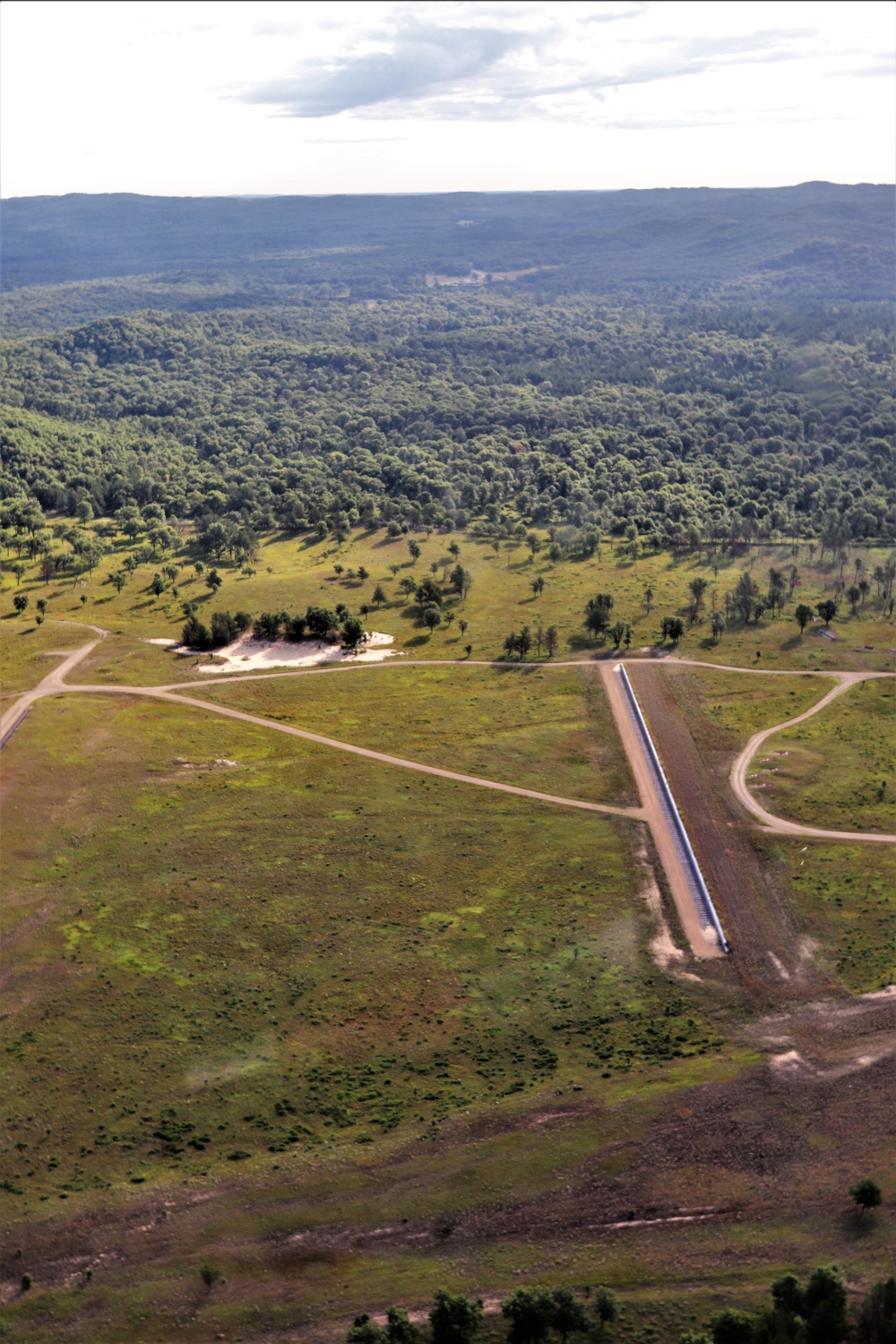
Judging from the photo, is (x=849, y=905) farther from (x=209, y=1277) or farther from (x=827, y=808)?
(x=209, y=1277)

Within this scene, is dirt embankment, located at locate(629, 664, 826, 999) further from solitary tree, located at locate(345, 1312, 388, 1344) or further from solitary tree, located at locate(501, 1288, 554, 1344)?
solitary tree, located at locate(345, 1312, 388, 1344)

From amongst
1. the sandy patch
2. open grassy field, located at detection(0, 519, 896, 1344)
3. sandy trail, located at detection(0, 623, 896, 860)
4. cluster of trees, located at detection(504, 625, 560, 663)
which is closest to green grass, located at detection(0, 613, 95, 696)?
sandy trail, located at detection(0, 623, 896, 860)

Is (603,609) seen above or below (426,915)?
above

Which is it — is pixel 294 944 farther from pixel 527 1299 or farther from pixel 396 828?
pixel 527 1299

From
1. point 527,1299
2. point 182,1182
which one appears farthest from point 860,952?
point 182,1182

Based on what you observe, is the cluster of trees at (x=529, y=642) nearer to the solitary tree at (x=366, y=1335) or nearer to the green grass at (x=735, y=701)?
the green grass at (x=735, y=701)

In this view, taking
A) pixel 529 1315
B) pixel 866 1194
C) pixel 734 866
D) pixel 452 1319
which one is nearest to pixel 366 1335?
pixel 452 1319
